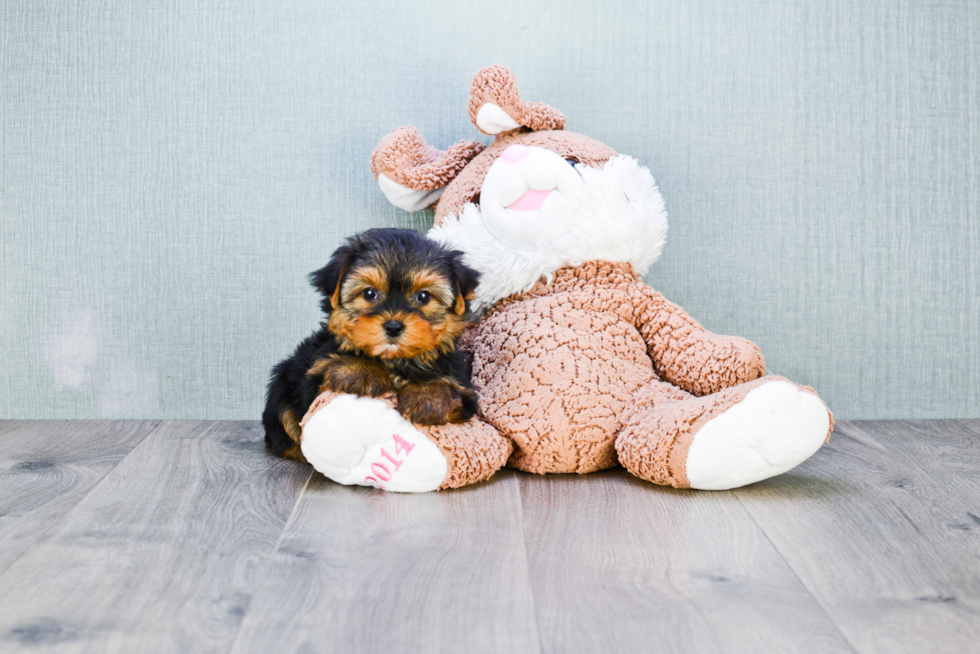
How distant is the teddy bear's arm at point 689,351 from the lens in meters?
1.84

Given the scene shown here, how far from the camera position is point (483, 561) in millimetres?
1335

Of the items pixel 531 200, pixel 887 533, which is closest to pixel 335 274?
pixel 531 200

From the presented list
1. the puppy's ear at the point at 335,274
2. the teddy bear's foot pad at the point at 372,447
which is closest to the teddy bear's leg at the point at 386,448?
the teddy bear's foot pad at the point at 372,447

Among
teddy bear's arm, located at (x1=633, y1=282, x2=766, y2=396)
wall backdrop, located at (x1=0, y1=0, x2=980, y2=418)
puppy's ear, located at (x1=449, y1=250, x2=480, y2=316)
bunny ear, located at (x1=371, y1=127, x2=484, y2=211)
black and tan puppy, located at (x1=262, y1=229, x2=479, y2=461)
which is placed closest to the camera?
black and tan puppy, located at (x1=262, y1=229, x2=479, y2=461)

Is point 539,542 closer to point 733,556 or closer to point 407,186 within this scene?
point 733,556

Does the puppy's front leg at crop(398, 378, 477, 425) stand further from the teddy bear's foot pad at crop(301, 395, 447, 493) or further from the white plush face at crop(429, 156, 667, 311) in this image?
the white plush face at crop(429, 156, 667, 311)

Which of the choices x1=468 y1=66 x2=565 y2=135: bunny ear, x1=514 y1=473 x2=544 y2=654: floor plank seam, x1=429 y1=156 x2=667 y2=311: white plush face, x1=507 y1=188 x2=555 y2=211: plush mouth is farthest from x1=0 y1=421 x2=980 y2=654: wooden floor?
x1=468 y1=66 x2=565 y2=135: bunny ear

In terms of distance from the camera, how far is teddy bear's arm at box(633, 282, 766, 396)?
1839 millimetres

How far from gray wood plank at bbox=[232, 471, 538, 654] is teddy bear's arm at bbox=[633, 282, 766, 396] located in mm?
537

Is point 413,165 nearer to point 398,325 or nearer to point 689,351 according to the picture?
point 398,325

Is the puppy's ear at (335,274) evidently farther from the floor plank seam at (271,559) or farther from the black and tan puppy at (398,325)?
the floor plank seam at (271,559)

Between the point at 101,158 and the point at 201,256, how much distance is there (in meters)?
0.40

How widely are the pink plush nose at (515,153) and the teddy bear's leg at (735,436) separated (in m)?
0.71

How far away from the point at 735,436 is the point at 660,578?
1.50ft
